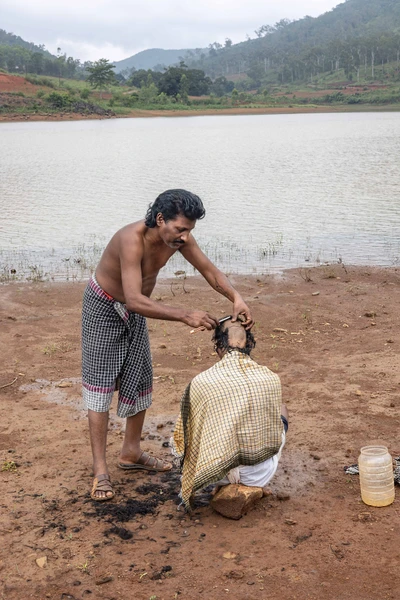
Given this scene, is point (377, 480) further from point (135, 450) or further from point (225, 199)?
point (225, 199)

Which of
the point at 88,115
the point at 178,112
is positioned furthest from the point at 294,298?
the point at 178,112

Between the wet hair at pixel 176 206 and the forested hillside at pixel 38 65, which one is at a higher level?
the forested hillside at pixel 38 65

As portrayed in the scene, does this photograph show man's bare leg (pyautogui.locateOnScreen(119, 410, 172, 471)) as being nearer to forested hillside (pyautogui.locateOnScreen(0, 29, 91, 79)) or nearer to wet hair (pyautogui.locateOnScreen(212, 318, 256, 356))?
wet hair (pyautogui.locateOnScreen(212, 318, 256, 356))

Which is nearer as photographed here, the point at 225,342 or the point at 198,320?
the point at 198,320

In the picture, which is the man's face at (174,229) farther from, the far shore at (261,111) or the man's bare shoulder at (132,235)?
the far shore at (261,111)

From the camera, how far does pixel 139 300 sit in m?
3.46

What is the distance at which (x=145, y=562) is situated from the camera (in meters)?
3.13

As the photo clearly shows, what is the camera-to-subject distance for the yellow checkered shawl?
335cm

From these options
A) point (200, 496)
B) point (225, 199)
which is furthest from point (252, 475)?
point (225, 199)

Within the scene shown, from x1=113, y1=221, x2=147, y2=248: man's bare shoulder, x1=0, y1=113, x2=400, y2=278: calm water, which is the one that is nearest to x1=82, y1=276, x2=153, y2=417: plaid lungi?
x1=113, y1=221, x2=147, y2=248: man's bare shoulder

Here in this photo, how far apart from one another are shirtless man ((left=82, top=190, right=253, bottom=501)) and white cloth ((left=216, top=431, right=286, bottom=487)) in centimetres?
66

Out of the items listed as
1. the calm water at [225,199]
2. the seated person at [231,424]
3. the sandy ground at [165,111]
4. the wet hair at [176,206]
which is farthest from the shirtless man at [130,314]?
the sandy ground at [165,111]

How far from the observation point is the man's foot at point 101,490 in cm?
369

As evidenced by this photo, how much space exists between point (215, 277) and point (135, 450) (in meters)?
1.07
